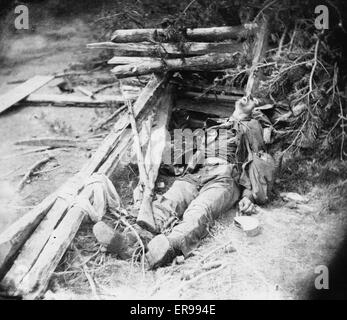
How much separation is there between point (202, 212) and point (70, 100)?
4320mm

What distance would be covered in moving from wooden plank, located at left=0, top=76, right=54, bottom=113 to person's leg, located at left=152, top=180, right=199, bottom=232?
171 inches

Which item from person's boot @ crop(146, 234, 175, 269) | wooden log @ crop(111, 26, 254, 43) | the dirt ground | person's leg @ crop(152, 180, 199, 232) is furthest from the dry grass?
wooden log @ crop(111, 26, 254, 43)

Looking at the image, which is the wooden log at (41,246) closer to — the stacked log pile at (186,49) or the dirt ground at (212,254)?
the dirt ground at (212,254)

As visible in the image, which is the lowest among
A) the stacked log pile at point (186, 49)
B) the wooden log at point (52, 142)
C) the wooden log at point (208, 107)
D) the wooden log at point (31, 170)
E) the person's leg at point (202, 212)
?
the wooden log at point (31, 170)

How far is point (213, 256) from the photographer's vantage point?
12.5 ft

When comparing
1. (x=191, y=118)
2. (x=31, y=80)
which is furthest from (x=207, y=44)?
(x=31, y=80)

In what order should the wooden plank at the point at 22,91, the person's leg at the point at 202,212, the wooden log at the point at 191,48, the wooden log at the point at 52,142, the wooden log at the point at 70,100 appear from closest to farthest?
the person's leg at the point at 202,212 < the wooden log at the point at 191,48 < the wooden log at the point at 52,142 < the wooden log at the point at 70,100 < the wooden plank at the point at 22,91

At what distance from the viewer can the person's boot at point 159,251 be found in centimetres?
353

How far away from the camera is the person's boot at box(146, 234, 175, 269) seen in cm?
353

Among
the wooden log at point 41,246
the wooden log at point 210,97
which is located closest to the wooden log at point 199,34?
the wooden log at point 210,97

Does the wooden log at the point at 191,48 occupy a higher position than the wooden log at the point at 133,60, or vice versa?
the wooden log at the point at 191,48

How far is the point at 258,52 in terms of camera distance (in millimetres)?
5453
